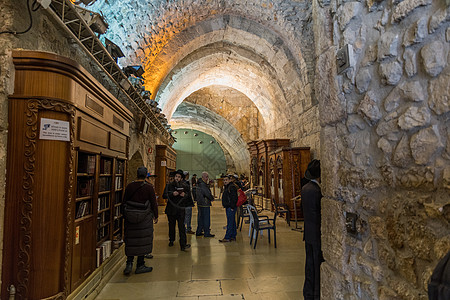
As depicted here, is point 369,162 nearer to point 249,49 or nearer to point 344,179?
point 344,179

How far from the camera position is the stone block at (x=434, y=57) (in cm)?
120

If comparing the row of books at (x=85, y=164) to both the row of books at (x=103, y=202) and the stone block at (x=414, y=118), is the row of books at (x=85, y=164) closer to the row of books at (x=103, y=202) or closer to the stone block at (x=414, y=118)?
the row of books at (x=103, y=202)

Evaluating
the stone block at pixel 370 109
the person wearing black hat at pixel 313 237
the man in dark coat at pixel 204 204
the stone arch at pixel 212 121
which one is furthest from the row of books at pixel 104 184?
the stone arch at pixel 212 121

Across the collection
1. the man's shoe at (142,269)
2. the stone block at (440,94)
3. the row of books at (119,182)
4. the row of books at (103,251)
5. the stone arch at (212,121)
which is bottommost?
the man's shoe at (142,269)

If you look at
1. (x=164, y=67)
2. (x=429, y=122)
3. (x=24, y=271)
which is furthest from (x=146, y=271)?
(x=164, y=67)

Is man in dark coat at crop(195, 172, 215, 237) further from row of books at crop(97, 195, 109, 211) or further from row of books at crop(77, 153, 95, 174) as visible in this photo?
row of books at crop(77, 153, 95, 174)

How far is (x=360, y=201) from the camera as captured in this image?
5.66 feet

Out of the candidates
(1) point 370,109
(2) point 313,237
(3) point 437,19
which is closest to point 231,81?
(2) point 313,237

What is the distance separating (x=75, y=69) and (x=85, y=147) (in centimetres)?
77

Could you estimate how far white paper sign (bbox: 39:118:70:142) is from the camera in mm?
2197

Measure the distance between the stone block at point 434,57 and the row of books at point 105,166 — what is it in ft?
11.3

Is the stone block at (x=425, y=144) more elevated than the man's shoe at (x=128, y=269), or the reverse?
the stone block at (x=425, y=144)

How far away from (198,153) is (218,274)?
2049 cm

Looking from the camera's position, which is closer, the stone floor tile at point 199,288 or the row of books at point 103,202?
the stone floor tile at point 199,288
